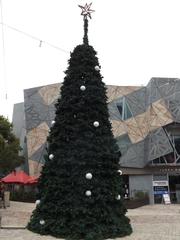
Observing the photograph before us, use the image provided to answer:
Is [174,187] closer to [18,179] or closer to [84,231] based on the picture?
[18,179]

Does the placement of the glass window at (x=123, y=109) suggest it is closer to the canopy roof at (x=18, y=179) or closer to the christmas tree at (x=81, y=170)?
the canopy roof at (x=18, y=179)

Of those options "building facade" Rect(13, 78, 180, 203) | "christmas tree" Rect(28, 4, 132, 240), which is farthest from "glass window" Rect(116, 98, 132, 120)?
"christmas tree" Rect(28, 4, 132, 240)

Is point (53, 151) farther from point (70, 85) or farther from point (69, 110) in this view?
point (70, 85)

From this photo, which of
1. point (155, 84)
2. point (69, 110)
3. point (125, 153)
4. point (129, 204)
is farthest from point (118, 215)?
point (155, 84)

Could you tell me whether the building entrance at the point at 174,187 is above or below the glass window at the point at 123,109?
below

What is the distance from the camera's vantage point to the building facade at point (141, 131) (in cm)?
3338

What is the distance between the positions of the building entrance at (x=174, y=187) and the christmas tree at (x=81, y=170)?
852 inches

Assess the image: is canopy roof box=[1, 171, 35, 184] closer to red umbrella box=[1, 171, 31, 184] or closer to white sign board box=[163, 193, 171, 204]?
red umbrella box=[1, 171, 31, 184]

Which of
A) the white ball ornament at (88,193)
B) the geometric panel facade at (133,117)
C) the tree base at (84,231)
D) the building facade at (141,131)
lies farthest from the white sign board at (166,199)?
the white ball ornament at (88,193)

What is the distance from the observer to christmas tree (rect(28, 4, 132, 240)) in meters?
12.0

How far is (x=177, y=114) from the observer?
3375 cm

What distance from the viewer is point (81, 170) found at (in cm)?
1221

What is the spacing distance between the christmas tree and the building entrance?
2164 cm

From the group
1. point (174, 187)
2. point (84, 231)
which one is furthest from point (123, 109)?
point (84, 231)
